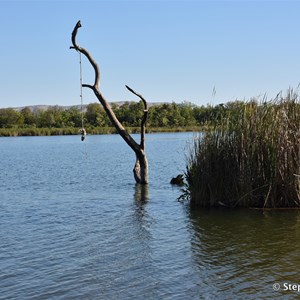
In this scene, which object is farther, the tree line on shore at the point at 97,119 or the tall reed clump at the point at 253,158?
the tree line on shore at the point at 97,119

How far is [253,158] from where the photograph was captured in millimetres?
12742

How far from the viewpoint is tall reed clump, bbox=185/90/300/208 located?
12.3 metres

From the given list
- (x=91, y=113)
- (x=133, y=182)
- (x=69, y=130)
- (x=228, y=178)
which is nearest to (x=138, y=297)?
(x=228, y=178)

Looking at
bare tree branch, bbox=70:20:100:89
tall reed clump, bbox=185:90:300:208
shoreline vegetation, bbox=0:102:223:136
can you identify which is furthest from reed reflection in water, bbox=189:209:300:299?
shoreline vegetation, bbox=0:102:223:136

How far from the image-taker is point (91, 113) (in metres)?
92.9

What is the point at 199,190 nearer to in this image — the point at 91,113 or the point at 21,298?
the point at 21,298

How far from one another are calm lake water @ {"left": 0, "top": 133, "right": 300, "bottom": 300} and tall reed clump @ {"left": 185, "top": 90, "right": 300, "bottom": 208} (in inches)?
21.7

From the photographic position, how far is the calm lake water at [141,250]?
7.52 metres

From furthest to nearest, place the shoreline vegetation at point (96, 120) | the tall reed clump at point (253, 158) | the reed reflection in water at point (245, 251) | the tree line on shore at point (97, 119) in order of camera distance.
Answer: the tree line on shore at point (97, 119)
the shoreline vegetation at point (96, 120)
the tall reed clump at point (253, 158)
the reed reflection in water at point (245, 251)

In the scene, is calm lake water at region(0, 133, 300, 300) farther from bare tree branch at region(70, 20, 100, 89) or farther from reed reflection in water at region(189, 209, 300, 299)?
bare tree branch at region(70, 20, 100, 89)

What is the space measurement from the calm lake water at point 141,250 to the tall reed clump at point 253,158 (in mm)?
551

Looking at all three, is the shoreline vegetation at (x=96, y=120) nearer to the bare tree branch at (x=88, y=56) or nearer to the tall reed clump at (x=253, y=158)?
the bare tree branch at (x=88, y=56)

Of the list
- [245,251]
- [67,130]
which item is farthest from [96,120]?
[245,251]

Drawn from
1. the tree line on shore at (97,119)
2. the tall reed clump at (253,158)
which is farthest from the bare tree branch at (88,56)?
the tree line on shore at (97,119)
